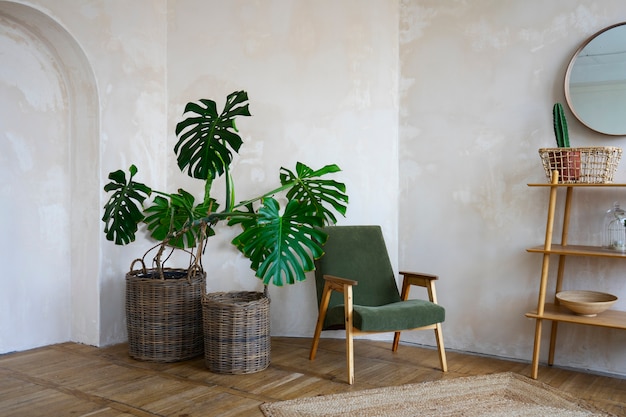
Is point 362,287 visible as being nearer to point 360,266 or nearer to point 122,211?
point 360,266

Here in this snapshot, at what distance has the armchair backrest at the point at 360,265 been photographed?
3.95 meters

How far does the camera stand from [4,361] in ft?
12.3

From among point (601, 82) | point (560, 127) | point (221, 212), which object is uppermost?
point (601, 82)

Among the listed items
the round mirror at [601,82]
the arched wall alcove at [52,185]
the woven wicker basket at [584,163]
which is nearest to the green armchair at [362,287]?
the woven wicker basket at [584,163]

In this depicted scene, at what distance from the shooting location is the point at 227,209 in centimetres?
388

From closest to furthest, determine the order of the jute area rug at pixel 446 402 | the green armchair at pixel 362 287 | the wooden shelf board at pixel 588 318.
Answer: the jute area rug at pixel 446 402 < the wooden shelf board at pixel 588 318 < the green armchair at pixel 362 287

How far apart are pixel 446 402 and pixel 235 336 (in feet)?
4.18

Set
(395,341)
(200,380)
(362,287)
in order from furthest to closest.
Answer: (395,341) < (362,287) < (200,380)

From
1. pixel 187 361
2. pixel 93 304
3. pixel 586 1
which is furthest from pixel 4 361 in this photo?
pixel 586 1

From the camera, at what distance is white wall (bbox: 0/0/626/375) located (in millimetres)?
3822

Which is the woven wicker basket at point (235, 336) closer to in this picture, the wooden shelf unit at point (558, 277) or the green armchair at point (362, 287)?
the green armchair at point (362, 287)

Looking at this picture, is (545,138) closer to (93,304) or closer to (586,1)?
(586,1)

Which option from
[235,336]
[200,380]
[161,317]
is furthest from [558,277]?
[161,317]

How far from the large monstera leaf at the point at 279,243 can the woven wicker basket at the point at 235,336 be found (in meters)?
0.33
